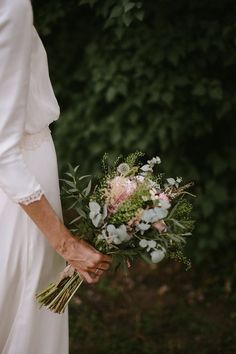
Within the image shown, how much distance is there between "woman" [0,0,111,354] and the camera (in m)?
1.63

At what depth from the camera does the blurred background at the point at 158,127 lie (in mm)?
3508

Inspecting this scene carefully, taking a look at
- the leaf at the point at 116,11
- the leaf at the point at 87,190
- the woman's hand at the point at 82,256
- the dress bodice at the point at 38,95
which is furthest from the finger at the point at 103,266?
the leaf at the point at 116,11

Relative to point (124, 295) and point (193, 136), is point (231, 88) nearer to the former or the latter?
point (193, 136)

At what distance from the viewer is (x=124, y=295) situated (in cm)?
412

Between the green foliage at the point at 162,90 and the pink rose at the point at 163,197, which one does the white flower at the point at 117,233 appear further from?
the green foliage at the point at 162,90

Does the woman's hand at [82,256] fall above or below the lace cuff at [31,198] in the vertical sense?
below

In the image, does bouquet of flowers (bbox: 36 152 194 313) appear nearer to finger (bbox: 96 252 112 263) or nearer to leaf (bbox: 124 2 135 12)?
finger (bbox: 96 252 112 263)

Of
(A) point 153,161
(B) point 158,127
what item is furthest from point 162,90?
(A) point 153,161

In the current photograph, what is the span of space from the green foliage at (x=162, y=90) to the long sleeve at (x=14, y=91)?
167 centimetres

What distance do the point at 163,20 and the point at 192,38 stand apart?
0.70 feet

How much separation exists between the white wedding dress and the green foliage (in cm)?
144

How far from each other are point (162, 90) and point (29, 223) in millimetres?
1890

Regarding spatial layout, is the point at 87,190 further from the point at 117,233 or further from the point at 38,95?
the point at 38,95

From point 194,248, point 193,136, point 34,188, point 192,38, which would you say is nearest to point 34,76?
point 34,188
